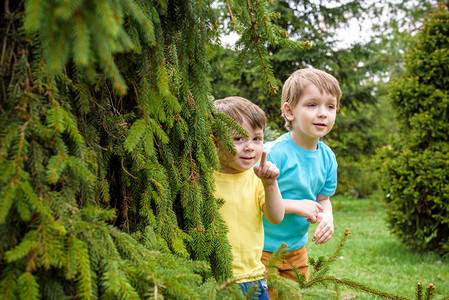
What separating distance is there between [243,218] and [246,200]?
0.37ft

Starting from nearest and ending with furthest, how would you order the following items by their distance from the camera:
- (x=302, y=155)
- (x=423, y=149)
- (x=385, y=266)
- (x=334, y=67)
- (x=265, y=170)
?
(x=265, y=170), (x=302, y=155), (x=385, y=266), (x=423, y=149), (x=334, y=67)

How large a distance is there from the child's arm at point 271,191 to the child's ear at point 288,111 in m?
1.00

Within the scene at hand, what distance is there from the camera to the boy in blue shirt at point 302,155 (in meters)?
2.84

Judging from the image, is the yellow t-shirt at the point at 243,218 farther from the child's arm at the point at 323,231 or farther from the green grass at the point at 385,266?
the green grass at the point at 385,266

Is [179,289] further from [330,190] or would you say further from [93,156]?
[330,190]

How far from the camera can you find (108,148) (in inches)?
60.3

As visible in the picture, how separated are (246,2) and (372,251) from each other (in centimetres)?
717

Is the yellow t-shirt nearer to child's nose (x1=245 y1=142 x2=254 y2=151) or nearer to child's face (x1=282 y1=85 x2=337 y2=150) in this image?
child's nose (x1=245 y1=142 x2=254 y2=151)

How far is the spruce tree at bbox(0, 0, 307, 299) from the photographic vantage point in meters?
1.03

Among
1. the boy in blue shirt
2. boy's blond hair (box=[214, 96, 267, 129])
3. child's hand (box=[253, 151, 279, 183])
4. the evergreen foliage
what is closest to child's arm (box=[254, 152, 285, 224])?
child's hand (box=[253, 151, 279, 183])

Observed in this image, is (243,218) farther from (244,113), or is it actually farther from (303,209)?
(244,113)

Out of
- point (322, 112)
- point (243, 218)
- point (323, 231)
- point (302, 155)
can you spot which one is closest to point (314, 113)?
point (322, 112)

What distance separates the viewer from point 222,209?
2354 mm

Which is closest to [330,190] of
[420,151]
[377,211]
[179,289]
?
[179,289]
